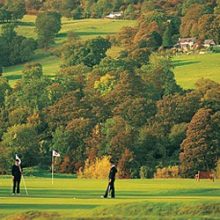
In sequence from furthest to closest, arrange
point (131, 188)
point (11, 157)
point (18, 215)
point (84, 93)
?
1. point (84, 93)
2. point (11, 157)
3. point (131, 188)
4. point (18, 215)

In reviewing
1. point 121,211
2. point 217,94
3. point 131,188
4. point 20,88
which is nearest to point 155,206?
point 121,211

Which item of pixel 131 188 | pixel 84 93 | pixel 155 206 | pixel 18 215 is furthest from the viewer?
pixel 84 93

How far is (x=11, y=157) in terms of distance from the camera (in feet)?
375

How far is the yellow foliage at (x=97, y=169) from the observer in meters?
103

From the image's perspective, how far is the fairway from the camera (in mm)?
153000

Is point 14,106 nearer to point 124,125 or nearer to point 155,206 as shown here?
point 124,125

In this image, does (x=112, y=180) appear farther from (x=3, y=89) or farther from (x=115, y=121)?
(x=3, y=89)

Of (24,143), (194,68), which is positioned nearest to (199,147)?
(24,143)

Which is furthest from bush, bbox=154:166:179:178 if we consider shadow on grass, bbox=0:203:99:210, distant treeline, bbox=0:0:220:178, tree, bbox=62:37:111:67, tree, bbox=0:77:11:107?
tree, bbox=62:37:111:67

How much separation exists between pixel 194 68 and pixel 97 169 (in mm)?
62345

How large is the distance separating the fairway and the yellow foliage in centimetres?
4017

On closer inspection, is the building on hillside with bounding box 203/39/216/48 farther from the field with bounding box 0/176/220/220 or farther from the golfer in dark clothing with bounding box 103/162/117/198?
the golfer in dark clothing with bounding box 103/162/117/198

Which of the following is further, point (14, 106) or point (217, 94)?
point (14, 106)

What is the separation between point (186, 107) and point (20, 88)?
3172 cm
